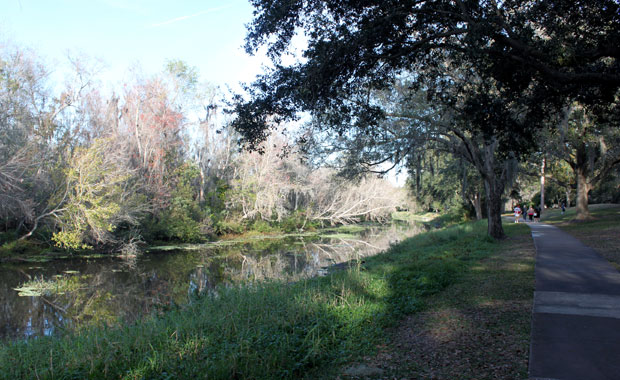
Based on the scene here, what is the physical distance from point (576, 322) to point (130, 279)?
56.7ft

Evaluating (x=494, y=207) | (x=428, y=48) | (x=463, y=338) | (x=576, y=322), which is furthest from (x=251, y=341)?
(x=494, y=207)

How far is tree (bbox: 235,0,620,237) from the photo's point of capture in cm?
768

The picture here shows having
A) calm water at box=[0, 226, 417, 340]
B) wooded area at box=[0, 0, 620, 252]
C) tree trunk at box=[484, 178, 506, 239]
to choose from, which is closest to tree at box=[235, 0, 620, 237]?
wooded area at box=[0, 0, 620, 252]

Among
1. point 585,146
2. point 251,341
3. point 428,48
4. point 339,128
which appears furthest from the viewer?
point 585,146

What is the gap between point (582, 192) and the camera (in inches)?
1115

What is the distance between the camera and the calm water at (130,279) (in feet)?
42.6

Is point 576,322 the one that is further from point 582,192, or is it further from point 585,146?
point 582,192

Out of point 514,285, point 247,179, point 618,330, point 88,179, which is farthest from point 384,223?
point 618,330

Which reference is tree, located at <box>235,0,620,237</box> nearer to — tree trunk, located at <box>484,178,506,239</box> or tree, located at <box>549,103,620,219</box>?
tree trunk, located at <box>484,178,506,239</box>

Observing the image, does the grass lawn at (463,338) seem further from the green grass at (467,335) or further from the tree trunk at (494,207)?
the tree trunk at (494,207)

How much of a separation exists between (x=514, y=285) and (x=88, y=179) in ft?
66.7

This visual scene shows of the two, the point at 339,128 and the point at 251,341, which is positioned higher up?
the point at 339,128

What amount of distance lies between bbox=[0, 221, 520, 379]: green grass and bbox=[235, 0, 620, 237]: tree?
3.80 metres

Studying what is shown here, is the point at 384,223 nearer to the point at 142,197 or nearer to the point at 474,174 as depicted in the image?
the point at 474,174
